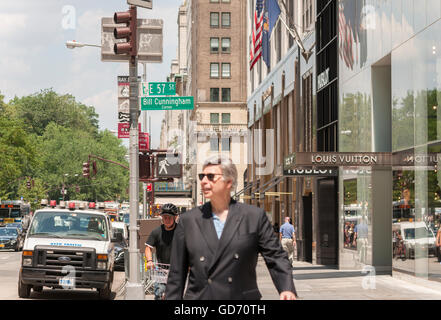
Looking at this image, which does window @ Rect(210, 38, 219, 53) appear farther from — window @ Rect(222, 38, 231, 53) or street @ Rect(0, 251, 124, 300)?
street @ Rect(0, 251, 124, 300)

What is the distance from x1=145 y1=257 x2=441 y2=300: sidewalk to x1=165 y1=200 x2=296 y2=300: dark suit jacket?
Answer: 38.6 feet

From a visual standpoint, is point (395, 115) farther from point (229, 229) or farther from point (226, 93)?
point (226, 93)

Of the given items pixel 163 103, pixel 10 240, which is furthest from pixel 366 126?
pixel 10 240

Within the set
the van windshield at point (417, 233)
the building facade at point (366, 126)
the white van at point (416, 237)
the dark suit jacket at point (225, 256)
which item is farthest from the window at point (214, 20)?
the dark suit jacket at point (225, 256)

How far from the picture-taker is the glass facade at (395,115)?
68.4 ft

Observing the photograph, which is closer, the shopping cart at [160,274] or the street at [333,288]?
the shopping cart at [160,274]

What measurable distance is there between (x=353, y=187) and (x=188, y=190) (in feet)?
296

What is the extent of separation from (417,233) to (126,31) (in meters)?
10.7

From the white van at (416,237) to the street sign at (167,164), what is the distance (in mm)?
7272

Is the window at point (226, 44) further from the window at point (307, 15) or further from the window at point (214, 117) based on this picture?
the window at point (307, 15)

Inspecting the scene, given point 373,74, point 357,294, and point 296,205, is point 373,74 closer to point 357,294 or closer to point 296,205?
point 357,294

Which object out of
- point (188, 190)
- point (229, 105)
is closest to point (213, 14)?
point (229, 105)

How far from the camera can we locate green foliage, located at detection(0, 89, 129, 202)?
95.8 meters

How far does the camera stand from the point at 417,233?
2172 cm
